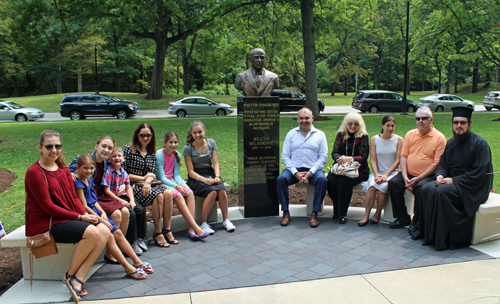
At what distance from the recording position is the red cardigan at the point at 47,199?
142 inches

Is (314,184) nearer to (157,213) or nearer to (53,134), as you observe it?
(157,213)

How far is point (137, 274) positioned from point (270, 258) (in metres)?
1.47

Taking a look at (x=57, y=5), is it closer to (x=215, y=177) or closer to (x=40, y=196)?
(x=215, y=177)

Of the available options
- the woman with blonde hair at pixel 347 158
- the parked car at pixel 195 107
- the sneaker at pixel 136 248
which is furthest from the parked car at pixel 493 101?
the sneaker at pixel 136 248

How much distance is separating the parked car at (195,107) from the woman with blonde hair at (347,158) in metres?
19.5

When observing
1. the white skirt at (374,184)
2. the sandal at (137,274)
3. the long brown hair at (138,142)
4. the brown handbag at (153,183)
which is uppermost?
the long brown hair at (138,142)

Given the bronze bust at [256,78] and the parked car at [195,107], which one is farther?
the parked car at [195,107]

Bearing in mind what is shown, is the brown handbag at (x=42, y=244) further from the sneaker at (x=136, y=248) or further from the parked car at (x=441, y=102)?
the parked car at (x=441, y=102)

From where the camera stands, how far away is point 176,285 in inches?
154

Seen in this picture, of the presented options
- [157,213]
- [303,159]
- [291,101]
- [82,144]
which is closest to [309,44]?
[291,101]

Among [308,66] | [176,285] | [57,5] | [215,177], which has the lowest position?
[176,285]

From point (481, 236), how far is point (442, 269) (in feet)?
3.46

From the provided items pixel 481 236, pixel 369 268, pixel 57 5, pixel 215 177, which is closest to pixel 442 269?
pixel 369 268

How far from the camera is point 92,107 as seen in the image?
23109mm
